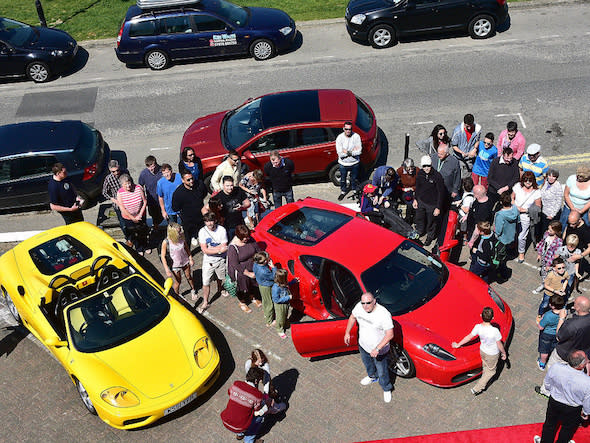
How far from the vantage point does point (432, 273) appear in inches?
357

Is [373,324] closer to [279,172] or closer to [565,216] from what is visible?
[279,172]

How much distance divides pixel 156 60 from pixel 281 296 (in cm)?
1106

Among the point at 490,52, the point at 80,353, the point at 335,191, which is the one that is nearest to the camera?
the point at 80,353

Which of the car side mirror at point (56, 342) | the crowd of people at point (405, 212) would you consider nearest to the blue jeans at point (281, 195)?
the crowd of people at point (405, 212)

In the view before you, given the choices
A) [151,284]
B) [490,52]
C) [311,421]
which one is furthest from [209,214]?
[490,52]

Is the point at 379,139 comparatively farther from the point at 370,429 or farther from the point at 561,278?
the point at 370,429

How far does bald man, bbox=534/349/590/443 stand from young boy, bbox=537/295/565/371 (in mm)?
817

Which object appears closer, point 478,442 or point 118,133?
point 478,442

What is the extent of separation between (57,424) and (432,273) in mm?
5559

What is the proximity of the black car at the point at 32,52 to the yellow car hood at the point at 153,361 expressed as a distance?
38.2 feet

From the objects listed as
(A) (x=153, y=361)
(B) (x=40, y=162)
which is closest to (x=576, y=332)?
(A) (x=153, y=361)

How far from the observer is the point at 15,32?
58.6 feet

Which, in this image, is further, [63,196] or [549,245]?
[63,196]

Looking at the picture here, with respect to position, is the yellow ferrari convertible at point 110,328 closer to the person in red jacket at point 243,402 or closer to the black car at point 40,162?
the person in red jacket at point 243,402
